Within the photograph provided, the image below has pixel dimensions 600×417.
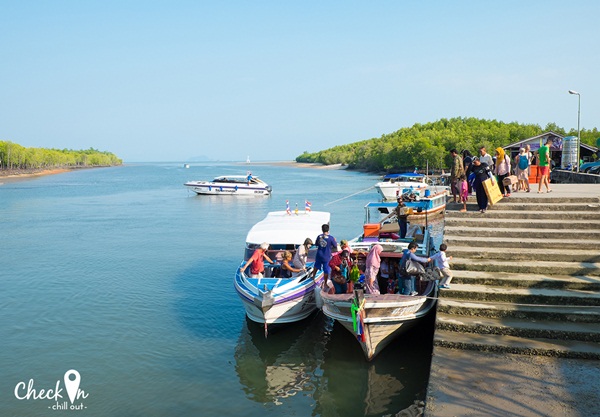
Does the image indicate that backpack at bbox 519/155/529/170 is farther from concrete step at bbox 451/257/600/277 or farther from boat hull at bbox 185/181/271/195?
boat hull at bbox 185/181/271/195

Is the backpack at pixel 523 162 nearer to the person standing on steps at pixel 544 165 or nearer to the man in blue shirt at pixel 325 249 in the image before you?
the person standing on steps at pixel 544 165

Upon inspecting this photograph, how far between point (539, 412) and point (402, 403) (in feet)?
10.6

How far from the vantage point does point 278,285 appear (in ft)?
43.5

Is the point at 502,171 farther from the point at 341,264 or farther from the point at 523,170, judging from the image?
the point at 341,264

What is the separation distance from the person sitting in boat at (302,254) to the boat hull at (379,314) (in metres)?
2.59

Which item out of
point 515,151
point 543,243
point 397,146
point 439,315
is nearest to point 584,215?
point 543,243

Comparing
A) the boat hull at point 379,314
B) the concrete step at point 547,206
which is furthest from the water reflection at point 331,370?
the concrete step at point 547,206

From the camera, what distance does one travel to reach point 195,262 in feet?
79.3

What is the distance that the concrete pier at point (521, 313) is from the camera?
25.5 feet

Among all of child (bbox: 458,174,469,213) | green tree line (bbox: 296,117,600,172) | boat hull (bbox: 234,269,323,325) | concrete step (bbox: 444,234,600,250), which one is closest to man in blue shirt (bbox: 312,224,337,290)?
boat hull (bbox: 234,269,323,325)

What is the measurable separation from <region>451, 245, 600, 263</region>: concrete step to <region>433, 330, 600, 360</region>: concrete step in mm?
2837

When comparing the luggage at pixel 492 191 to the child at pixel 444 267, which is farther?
the luggage at pixel 492 191

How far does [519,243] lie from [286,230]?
6682mm

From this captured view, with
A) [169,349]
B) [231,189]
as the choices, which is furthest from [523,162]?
[231,189]
